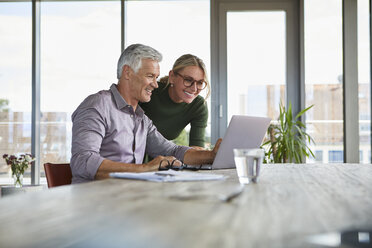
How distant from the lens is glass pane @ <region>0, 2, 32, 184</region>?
564 centimetres

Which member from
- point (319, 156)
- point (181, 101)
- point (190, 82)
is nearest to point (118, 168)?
point (190, 82)

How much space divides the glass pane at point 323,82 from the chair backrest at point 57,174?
3.45 metres

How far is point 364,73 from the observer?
3.91 metres

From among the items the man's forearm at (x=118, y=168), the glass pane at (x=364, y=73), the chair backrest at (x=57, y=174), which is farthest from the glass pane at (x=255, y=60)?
the man's forearm at (x=118, y=168)

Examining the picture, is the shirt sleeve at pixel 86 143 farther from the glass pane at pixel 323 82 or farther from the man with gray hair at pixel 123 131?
the glass pane at pixel 323 82

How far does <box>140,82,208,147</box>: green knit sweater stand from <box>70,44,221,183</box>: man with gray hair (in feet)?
1.72

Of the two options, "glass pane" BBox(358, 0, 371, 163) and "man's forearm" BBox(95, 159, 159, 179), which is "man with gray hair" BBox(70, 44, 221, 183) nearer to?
"man's forearm" BBox(95, 159, 159, 179)

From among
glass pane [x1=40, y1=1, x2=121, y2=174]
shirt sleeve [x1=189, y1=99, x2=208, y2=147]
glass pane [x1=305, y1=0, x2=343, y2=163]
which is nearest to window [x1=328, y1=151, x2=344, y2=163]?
glass pane [x1=305, y1=0, x2=343, y2=163]

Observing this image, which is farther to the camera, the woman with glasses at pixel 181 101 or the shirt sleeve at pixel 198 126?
the shirt sleeve at pixel 198 126

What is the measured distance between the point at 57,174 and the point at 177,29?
12.5 feet

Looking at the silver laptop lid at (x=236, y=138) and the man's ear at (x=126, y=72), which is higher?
the man's ear at (x=126, y=72)

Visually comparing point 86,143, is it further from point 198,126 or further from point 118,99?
point 198,126

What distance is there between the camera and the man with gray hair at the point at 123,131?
177cm

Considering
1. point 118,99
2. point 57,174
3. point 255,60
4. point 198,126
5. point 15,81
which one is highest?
point 255,60
